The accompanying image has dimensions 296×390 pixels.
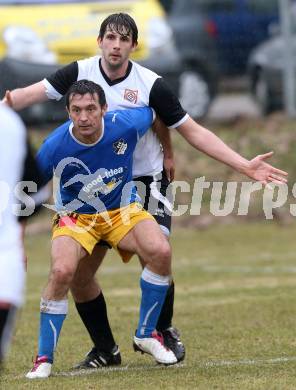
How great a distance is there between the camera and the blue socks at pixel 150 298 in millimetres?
6953

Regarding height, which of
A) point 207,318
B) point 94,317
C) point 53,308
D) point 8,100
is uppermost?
point 8,100

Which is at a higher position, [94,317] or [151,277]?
[151,277]

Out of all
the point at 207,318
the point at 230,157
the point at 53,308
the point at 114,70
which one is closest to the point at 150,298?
the point at 53,308

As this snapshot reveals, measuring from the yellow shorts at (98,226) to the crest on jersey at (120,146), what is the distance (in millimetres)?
333

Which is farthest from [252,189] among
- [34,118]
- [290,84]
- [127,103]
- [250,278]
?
[127,103]

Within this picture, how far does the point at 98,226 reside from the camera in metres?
6.93

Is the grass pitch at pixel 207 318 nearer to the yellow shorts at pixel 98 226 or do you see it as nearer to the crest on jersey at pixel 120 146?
the yellow shorts at pixel 98 226

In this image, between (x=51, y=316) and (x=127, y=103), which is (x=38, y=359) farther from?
(x=127, y=103)

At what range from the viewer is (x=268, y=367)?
6906 mm

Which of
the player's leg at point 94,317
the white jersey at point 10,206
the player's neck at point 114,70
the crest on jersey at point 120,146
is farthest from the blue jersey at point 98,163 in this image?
the white jersey at point 10,206

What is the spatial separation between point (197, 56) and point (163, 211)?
376 inches

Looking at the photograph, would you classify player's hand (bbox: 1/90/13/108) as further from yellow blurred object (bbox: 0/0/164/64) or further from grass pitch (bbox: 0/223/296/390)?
yellow blurred object (bbox: 0/0/164/64)

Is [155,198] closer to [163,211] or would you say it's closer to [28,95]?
[163,211]

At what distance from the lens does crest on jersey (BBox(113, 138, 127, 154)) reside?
6.93 m
